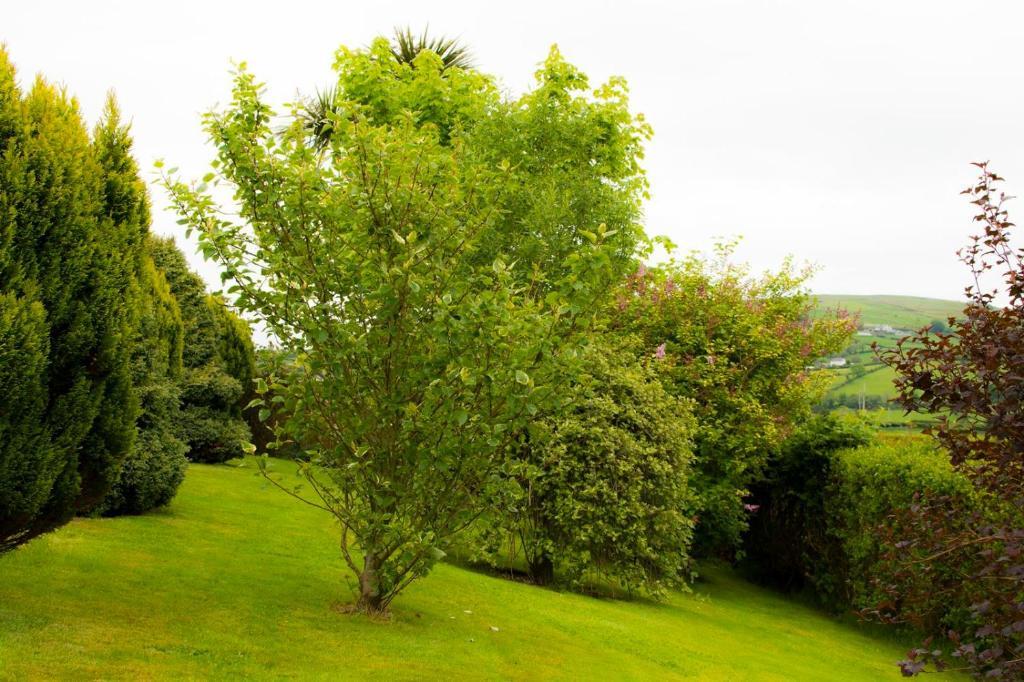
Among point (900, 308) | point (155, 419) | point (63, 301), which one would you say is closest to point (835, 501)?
point (155, 419)

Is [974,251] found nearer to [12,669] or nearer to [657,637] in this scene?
[657,637]

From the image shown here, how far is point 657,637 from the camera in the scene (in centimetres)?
1074

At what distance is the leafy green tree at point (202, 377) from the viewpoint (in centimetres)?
1511

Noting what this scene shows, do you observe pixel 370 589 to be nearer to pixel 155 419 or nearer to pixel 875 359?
pixel 155 419

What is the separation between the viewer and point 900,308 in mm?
94375

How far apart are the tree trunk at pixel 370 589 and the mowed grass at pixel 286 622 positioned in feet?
0.69

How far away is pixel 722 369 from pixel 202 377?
9.98 m

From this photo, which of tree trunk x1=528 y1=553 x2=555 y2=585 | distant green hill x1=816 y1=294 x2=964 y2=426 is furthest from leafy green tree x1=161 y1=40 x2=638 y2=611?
tree trunk x1=528 y1=553 x2=555 y2=585

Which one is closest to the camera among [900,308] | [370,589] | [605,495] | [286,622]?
[286,622]

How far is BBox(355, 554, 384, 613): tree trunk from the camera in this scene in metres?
8.12

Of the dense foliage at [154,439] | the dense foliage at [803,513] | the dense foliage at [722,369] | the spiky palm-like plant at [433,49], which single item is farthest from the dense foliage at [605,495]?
the spiky palm-like plant at [433,49]

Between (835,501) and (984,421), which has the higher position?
(984,421)

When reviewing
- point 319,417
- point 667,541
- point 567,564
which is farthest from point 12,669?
point 667,541

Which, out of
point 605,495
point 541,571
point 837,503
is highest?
point 605,495
